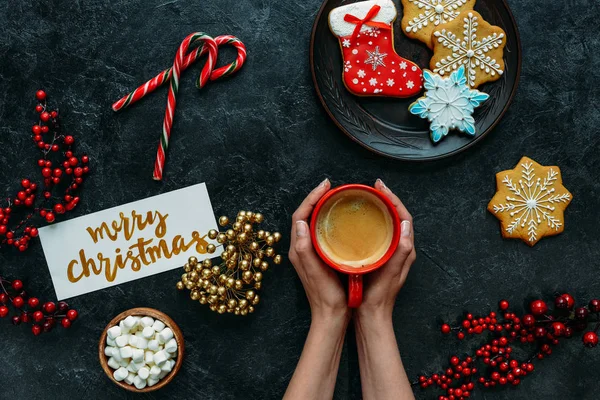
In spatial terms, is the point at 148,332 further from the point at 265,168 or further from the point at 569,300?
the point at 569,300

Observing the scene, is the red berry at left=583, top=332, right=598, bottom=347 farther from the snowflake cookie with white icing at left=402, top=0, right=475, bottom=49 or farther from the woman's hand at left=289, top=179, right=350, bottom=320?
the snowflake cookie with white icing at left=402, top=0, right=475, bottom=49

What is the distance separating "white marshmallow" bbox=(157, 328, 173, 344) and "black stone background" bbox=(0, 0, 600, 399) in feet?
0.35

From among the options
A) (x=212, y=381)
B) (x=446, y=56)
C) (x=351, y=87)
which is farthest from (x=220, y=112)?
(x=212, y=381)

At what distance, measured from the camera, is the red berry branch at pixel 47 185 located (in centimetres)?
125

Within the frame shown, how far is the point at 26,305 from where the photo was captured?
1.29 metres

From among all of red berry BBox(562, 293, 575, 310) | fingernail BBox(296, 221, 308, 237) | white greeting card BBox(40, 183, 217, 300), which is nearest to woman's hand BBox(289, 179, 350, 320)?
fingernail BBox(296, 221, 308, 237)

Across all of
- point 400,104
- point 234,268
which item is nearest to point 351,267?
point 234,268

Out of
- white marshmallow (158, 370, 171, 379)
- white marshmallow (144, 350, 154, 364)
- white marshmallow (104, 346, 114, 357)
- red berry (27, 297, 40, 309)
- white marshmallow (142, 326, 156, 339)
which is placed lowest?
white marshmallow (158, 370, 171, 379)

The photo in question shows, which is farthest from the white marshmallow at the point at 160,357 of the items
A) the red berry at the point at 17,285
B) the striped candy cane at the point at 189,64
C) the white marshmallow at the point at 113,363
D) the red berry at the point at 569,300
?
the red berry at the point at 569,300

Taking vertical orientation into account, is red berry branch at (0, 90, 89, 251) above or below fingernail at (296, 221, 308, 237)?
above

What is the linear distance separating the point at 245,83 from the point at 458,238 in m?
0.74

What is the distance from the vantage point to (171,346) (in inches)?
45.9

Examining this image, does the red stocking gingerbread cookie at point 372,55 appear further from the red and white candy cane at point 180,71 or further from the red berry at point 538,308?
the red berry at point 538,308

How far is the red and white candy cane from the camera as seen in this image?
122 cm
